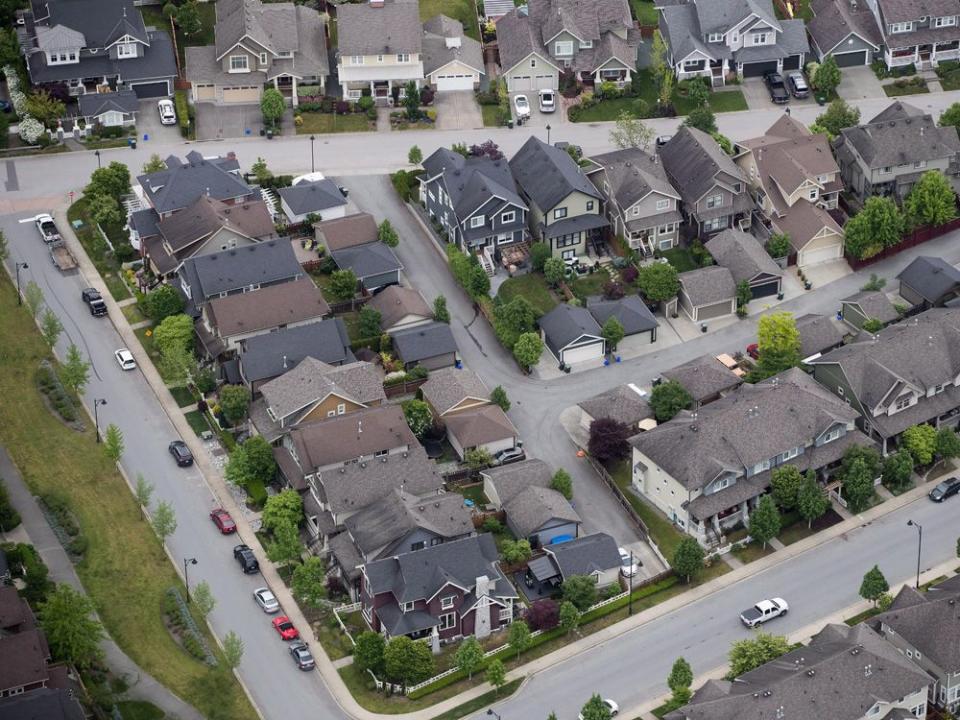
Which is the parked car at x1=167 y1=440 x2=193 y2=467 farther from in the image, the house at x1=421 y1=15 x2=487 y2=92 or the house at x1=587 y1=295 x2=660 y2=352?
the house at x1=421 y1=15 x2=487 y2=92

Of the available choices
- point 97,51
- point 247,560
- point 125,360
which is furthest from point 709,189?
point 97,51

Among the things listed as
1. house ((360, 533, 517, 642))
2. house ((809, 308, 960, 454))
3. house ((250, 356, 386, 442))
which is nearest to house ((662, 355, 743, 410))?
house ((809, 308, 960, 454))

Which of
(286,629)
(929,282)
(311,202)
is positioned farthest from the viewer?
(311,202)

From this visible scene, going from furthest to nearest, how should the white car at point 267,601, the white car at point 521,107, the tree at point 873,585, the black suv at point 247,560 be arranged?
the white car at point 521,107 < the black suv at point 247,560 < the white car at point 267,601 < the tree at point 873,585

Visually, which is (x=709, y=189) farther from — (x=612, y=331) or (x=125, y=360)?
(x=125, y=360)

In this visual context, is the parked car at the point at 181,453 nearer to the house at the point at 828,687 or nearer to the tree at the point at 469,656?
the tree at the point at 469,656

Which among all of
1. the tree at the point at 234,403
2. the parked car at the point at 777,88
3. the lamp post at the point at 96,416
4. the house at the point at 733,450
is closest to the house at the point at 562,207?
the house at the point at 733,450
